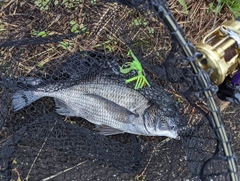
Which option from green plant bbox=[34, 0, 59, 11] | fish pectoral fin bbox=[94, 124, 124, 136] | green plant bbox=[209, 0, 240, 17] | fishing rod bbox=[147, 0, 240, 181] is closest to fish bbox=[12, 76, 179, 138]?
fish pectoral fin bbox=[94, 124, 124, 136]

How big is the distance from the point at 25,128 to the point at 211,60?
135cm

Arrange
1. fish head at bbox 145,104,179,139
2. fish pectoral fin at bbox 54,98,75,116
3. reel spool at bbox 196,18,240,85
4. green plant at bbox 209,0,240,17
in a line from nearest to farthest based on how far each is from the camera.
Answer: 1. reel spool at bbox 196,18,240,85
2. fish head at bbox 145,104,179,139
3. fish pectoral fin at bbox 54,98,75,116
4. green plant at bbox 209,0,240,17

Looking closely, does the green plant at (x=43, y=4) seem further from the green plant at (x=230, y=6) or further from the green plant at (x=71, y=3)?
the green plant at (x=230, y=6)

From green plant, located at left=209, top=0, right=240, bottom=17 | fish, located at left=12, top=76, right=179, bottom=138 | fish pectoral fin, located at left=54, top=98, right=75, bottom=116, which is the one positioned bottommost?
fish pectoral fin, located at left=54, top=98, right=75, bottom=116

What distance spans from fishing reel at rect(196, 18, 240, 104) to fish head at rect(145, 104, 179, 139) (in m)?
0.61

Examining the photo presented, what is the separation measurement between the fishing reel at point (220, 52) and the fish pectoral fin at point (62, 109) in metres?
1.09

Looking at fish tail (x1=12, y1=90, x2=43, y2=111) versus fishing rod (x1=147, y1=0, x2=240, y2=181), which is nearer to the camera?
fishing rod (x1=147, y1=0, x2=240, y2=181)

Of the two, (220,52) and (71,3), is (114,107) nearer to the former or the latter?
(71,3)

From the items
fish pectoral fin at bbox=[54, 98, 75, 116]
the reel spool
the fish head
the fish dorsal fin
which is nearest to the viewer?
the reel spool

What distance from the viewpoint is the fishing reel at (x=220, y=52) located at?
117 centimetres

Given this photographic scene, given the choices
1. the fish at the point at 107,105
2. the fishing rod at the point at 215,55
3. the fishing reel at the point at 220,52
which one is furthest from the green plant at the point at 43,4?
the fishing reel at the point at 220,52

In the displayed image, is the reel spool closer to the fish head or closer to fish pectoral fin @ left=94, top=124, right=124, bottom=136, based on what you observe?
the fish head

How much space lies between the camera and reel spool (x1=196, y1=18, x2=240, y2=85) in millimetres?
1171

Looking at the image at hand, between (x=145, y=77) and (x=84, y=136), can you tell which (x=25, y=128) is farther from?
(x=145, y=77)
